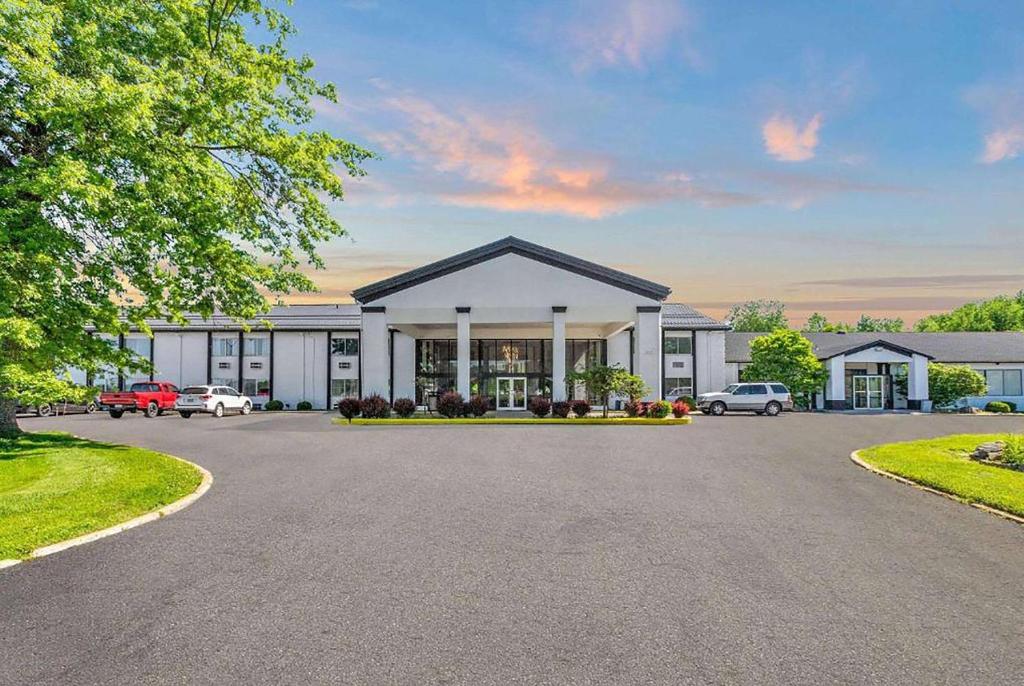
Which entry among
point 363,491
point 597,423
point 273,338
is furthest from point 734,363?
point 363,491

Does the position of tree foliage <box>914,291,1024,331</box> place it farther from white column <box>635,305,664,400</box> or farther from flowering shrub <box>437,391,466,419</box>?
flowering shrub <box>437,391,466,419</box>

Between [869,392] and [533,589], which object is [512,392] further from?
[533,589]

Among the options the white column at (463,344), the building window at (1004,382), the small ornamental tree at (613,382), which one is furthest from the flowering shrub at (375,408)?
the building window at (1004,382)

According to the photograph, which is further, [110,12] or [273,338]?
[273,338]

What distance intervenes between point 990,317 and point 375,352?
85.5 metres

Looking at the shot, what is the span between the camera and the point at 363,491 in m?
11.5

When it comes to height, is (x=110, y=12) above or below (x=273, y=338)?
above

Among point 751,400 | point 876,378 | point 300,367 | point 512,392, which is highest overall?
point 300,367

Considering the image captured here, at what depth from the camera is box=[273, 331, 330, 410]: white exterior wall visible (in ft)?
156

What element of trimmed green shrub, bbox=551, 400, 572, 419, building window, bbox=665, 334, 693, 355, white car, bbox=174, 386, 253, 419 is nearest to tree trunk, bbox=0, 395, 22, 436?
white car, bbox=174, 386, 253, 419

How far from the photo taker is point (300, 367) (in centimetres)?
4772

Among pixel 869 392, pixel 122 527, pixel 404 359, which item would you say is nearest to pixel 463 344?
pixel 404 359

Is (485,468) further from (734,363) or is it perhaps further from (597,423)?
(734,363)

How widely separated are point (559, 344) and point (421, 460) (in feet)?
62.9
